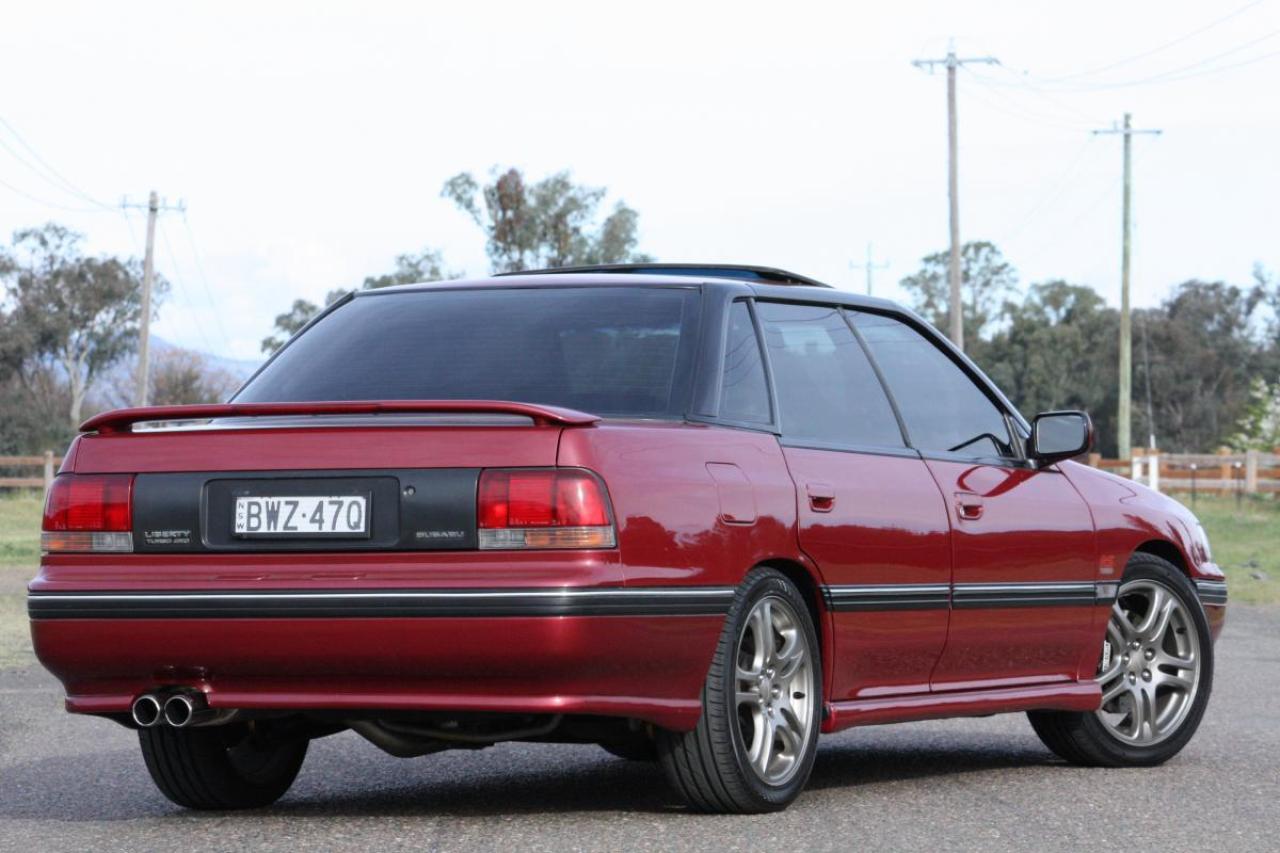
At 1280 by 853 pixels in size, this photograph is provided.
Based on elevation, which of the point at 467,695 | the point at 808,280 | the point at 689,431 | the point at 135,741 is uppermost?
the point at 808,280

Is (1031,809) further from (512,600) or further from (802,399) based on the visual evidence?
(512,600)

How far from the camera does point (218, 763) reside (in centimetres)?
657

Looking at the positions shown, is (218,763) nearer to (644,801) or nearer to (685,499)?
(644,801)

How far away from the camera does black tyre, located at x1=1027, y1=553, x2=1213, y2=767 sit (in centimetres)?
788

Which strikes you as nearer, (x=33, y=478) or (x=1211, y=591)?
(x=1211, y=591)

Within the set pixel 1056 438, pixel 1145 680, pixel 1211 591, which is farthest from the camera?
pixel 1211 591

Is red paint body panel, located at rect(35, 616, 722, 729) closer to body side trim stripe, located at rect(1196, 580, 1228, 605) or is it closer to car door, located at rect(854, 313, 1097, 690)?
car door, located at rect(854, 313, 1097, 690)

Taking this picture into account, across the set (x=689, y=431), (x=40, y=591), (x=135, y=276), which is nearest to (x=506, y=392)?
(x=689, y=431)

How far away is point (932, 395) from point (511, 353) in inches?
67.5

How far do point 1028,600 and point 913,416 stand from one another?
0.73 meters

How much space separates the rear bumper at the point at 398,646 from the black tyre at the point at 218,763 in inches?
21.3

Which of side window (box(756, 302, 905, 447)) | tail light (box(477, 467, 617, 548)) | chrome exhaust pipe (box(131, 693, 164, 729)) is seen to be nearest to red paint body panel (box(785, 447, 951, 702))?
side window (box(756, 302, 905, 447))

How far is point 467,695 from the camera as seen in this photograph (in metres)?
5.63

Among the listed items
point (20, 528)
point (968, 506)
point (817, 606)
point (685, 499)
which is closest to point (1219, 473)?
point (20, 528)
